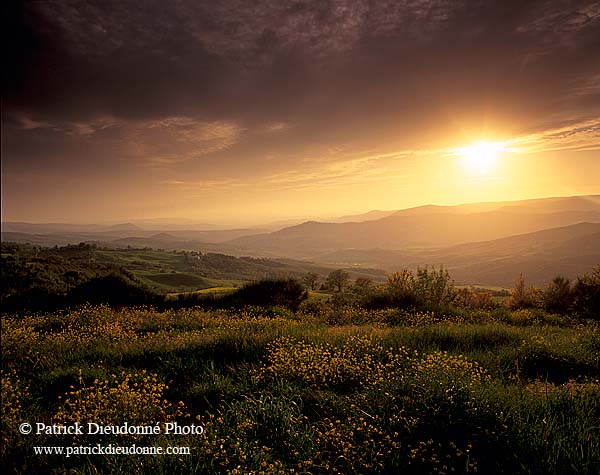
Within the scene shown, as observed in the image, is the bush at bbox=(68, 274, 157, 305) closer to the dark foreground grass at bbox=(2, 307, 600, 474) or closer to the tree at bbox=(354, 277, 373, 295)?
the dark foreground grass at bbox=(2, 307, 600, 474)

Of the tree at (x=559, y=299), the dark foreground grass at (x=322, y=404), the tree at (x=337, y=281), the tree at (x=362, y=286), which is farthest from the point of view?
the tree at (x=337, y=281)

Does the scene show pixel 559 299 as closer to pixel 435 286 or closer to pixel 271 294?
pixel 435 286

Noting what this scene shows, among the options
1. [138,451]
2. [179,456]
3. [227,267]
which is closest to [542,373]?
[179,456]

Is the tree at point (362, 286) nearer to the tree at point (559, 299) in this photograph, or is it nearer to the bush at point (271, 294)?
the bush at point (271, 294)

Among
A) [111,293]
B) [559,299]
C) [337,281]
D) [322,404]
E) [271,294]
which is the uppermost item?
[322,404]

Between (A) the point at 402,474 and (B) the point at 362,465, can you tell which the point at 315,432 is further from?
(A) the point at 402,474

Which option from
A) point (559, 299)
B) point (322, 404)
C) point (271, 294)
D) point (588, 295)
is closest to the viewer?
point (322, 404)

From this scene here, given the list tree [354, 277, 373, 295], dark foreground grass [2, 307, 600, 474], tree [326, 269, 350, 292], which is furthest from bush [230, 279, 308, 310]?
tree [326, 269, 350, 292]

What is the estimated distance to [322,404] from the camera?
452 cm

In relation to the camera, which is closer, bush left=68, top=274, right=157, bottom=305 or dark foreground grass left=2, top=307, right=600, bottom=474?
dark foreground grass left=2, top=307, right=600, bottom=474

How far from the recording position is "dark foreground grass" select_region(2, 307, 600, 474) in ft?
10.7

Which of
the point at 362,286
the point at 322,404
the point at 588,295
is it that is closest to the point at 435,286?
the point at 588,295

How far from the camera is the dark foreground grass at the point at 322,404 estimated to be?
10.7 ft

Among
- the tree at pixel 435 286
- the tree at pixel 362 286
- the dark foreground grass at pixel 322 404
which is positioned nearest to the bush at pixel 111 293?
the dark foreground grass at pixel 322 404
